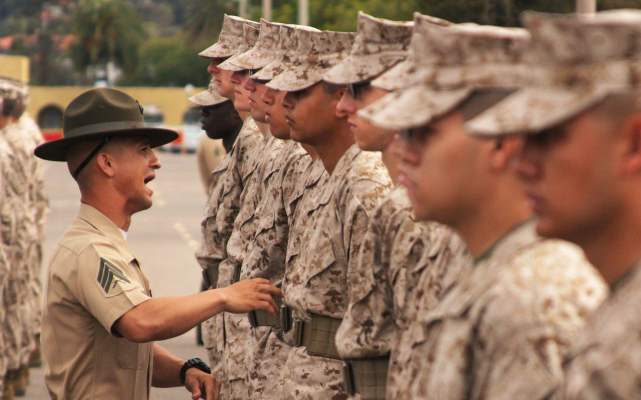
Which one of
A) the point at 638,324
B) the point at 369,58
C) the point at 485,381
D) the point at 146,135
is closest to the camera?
the point at 638,324

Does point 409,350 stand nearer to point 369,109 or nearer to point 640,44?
point 369,109

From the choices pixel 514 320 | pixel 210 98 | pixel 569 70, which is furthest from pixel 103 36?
pixel 569 70

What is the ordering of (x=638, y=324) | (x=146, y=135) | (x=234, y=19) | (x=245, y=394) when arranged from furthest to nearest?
(x=234, y=19) < (x=245, y=394) < (x=146, y=135) < (x=638, y=324)

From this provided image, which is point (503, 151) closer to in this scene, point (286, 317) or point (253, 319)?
point (286, 317)

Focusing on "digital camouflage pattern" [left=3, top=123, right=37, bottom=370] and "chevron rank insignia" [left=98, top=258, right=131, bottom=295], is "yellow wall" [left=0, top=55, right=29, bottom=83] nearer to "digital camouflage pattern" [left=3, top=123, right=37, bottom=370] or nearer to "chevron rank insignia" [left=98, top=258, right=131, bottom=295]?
"digital camouflage pattern" [left=3, top=123, right=37, bottom=370]

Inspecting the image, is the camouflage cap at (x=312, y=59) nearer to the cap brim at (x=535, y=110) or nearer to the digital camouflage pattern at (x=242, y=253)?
the digital camouflage pattern at (x=242, y=253)

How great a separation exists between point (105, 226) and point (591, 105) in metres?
3.42

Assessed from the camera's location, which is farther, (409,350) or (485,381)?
(409,350)

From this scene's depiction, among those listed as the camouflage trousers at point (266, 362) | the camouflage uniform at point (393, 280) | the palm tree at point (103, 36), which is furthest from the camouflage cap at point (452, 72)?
the palm tree at point (103, 36)

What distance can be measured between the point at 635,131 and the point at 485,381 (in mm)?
635

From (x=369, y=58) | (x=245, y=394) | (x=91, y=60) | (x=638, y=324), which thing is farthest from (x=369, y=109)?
(x=91, y=60)

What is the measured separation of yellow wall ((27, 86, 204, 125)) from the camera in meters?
94.4

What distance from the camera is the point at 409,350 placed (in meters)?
4.72

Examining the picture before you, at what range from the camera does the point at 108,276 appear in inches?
240
